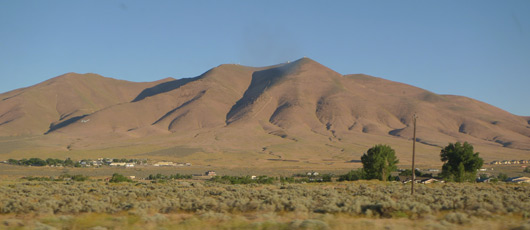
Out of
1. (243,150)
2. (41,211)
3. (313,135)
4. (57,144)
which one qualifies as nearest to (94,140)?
(57,144)

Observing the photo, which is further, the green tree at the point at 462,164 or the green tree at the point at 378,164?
the green tree at the point at 462,164

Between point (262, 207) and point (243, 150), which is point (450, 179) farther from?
point (243, 150)

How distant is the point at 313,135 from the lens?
7456 inches

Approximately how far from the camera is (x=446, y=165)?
66.9 m

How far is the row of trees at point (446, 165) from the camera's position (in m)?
63.9

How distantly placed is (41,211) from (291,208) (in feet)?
37.9

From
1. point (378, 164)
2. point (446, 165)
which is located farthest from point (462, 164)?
point (378, 164)

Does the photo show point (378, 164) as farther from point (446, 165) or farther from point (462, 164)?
point (462, 164)

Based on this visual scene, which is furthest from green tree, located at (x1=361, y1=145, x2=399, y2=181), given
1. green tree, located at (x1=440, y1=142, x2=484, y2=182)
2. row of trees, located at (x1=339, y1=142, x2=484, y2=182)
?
green tree, located at (x1=440, y1=142, x2=484, y2=182)

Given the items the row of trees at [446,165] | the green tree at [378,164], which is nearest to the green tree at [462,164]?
the row of trees at [446,165]

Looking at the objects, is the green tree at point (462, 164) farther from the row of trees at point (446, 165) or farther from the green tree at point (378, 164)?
the green tree at point (378, 164)

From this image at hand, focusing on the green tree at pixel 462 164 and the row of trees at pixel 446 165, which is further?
the green tree at pixel 462 164

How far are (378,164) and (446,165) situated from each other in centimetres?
1042

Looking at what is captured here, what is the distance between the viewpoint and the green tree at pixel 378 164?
63875 mm
